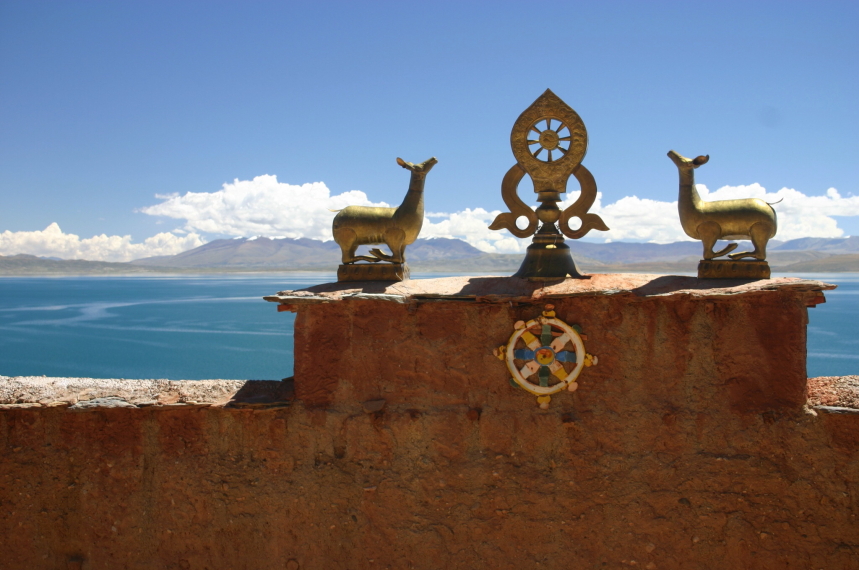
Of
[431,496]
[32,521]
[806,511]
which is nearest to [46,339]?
[32,521]

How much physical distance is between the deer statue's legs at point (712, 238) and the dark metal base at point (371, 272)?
3017 millimetres

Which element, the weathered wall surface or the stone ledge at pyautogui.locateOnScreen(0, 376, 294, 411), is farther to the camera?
the stone ledge at pyautogui.locateOnScreen(0, 376, 294, 411)

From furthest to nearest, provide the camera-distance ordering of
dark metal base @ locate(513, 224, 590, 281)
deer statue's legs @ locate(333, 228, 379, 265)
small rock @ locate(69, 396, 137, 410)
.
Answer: deer statue's legs @ locate(333, 228, 379, 265), dark metal base @ locate(513, 224, 590, 281), small rock @ locate(69, 396, 137, 410)

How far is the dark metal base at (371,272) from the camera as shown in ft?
19.3

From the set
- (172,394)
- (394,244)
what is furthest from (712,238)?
(172,394)

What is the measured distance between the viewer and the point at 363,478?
5.40 meters

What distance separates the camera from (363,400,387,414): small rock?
536cm

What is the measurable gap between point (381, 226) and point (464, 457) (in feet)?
7.96

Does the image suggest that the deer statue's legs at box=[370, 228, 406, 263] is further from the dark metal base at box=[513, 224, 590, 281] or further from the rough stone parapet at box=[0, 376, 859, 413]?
the rough stone parapet at box=[0, 376, 859, 413]

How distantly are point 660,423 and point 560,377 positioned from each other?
991mm

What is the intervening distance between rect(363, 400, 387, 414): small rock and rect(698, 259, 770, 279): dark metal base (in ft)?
10.8

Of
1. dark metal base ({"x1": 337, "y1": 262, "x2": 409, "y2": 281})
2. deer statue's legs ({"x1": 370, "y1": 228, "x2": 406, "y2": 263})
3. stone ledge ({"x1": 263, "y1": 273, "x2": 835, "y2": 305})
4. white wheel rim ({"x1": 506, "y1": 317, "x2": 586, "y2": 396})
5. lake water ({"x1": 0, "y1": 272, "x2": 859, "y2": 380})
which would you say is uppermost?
deer statue's legs ({"x1": 370, "y1": 228, "x2": 406, "y2": 263})

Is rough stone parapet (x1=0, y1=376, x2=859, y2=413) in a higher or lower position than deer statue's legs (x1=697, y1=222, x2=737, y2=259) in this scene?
lower

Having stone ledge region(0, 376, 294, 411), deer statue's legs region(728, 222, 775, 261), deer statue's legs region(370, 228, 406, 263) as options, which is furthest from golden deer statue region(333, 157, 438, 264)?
deer statue's legs region(728, 222, 775, 261)
